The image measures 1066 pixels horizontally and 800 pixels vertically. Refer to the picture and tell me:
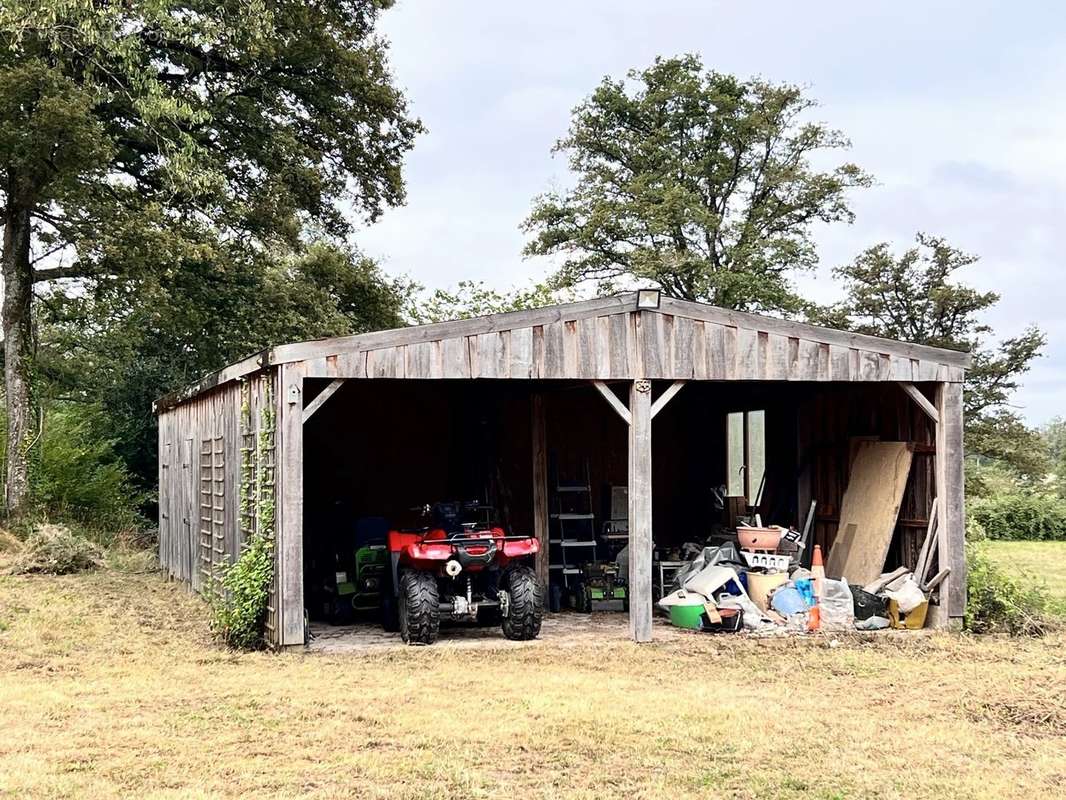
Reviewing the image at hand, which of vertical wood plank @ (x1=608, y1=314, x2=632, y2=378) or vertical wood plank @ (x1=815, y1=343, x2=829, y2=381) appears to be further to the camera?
vertical wood plank @ (x1=815, y1=343, x2=829, y2=381)

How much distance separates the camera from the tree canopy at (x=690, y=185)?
2627cm

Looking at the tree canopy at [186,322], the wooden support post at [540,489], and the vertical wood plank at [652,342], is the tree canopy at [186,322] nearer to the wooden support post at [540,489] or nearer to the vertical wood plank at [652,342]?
the wooden support post at [540,489]

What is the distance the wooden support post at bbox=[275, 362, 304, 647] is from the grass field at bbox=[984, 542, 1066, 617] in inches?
289

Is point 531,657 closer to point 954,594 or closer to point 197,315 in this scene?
point 954,594

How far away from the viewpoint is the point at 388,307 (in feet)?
71.7

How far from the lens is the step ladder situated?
453 inches

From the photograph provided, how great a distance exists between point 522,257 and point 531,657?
2159 cm

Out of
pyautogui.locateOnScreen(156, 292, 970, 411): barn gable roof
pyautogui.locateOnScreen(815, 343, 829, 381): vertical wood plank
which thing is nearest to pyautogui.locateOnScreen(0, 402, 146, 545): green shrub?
pyautogui.locateOnScreen(156, 292, 970, 411): barn gable roof

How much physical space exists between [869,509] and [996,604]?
142 centimetres

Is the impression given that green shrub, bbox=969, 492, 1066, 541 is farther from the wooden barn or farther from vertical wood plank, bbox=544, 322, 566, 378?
vertical wood plank, bbox=544, 322, 566, 378

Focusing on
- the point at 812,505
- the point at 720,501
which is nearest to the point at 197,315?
the point at 720,501

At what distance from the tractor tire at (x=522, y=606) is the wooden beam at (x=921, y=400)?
3.73m

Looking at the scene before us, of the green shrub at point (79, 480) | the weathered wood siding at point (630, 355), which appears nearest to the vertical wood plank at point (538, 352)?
the weathered wood siding at point (630, 355)

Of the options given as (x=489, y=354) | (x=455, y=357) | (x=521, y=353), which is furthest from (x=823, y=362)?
(x=455, y=357)
